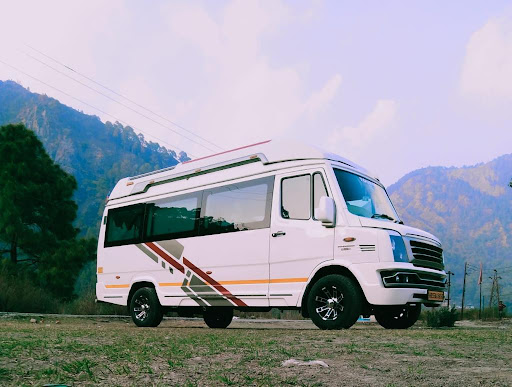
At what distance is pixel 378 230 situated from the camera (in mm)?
8906

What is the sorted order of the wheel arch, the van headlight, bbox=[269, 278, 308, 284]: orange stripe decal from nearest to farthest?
the van headlight → the wheel arch → bbox=[269, 278, 308, 284]: orange stripe decal

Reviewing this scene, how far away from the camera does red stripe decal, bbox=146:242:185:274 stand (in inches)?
463

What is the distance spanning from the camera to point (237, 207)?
10898 mm

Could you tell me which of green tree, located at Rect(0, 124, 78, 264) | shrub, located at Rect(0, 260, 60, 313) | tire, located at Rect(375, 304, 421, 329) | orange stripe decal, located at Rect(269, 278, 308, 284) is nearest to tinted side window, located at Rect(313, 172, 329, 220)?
orange stripe decal, located at Rect(269, 278, 308, 284)

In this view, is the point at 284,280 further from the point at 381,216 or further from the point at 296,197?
the point at 381,216

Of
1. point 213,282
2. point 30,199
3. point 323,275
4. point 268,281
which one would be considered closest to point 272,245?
point 268,281

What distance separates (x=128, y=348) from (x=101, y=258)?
8.37 meters

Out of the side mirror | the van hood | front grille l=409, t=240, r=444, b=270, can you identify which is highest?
the side mirror

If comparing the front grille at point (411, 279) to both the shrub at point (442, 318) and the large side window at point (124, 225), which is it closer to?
the large side window at point (124, 225)

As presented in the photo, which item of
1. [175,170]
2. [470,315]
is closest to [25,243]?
[175,170]

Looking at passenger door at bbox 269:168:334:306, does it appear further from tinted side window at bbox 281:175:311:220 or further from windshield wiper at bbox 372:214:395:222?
windshield wiper at bbox 372:214:395:222

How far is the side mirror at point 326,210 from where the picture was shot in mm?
9016

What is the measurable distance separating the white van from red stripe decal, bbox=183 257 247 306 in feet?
0.07

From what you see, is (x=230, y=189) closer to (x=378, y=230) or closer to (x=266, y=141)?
(x=266, y=141)
